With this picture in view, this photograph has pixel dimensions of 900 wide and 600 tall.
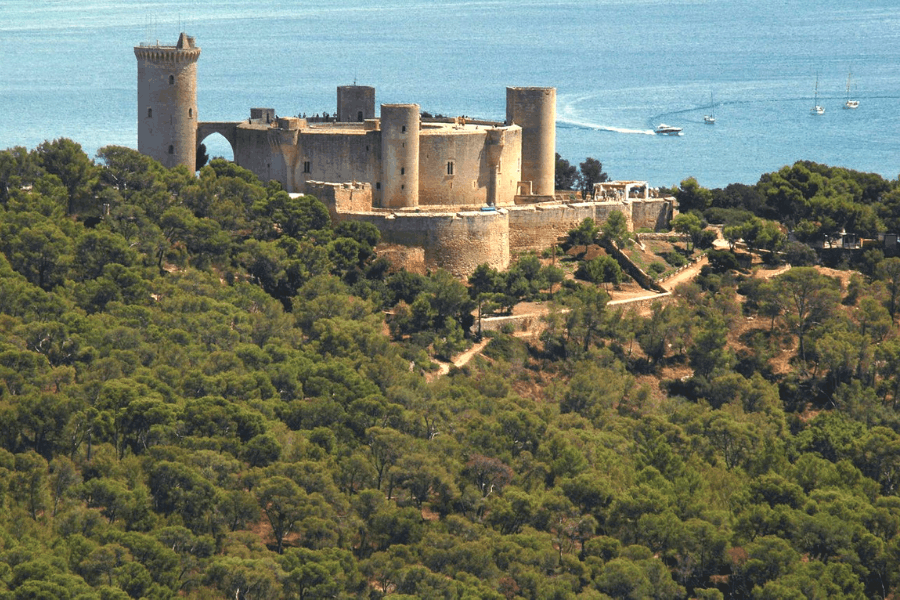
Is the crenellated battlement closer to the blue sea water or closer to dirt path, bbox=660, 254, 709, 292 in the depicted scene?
dirt path, bbox=660, 254, 709, 292

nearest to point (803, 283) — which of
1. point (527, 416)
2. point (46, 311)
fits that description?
point (527, 416)

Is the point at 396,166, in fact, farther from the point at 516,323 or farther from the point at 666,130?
the point at 666,130

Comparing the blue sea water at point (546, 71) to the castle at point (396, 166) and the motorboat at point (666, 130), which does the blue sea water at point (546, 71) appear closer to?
the motorboat at point (666, 130)

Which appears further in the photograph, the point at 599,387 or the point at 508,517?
the point at 599,387

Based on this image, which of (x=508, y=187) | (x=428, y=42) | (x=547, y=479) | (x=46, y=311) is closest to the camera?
(x=547, y=479)

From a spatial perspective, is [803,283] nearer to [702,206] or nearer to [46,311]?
[702,206]

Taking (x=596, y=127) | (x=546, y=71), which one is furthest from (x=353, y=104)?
(x=546, y=71)

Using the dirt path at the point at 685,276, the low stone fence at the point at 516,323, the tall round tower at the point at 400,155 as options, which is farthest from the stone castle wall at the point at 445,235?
the dirt path at the point at 685,276

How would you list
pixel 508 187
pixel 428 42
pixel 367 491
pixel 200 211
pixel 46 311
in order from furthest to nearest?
pixel 428 42 < pixel 508 187 < pixel 200 211 < pixel 46 311 < pixel 367 491
